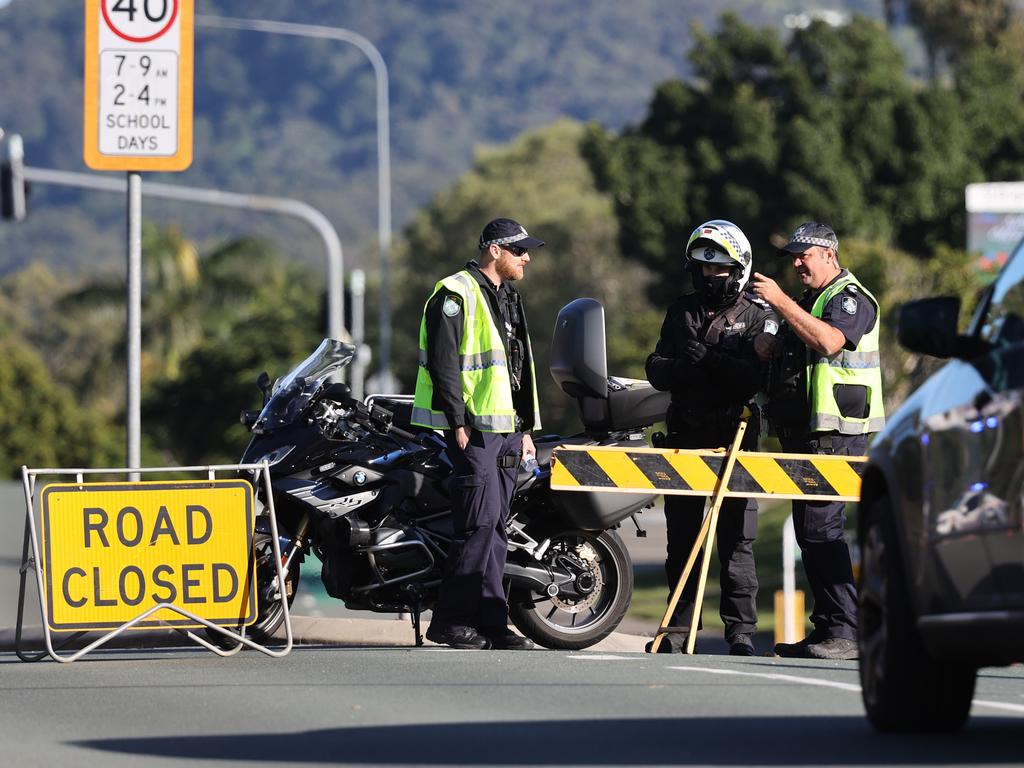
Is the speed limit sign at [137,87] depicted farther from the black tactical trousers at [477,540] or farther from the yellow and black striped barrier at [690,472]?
the yellow and black striped barrier at [690,472]

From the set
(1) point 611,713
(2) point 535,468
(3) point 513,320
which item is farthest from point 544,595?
(1) point 611,713

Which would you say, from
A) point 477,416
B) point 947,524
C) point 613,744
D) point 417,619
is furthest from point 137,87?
point 947,524

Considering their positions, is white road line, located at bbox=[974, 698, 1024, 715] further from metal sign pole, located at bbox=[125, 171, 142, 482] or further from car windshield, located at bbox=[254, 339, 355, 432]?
metal sign pole, located at bbox=[125, 171, 142, 482]

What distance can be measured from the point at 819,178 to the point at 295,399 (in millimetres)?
40868

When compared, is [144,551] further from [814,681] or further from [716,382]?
[814,681]

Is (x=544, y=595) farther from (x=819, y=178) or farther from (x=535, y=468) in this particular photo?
(x=819, y=178)

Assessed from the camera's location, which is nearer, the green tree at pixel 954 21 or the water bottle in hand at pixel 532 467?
the water bottle in hand at pixel 532 467

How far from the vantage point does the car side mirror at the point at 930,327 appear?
662 cm

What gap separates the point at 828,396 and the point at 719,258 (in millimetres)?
822

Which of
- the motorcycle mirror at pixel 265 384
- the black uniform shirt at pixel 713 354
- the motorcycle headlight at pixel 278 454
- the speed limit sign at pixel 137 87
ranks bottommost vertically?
the motorcycle headlight at pixel 278 454

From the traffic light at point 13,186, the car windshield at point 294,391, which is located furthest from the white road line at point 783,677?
the traffic light at point 13,186

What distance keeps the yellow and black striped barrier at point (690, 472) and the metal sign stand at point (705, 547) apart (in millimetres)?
55

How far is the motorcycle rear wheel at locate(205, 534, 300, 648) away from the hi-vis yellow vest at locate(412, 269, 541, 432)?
101cm

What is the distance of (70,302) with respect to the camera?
61.8 m
